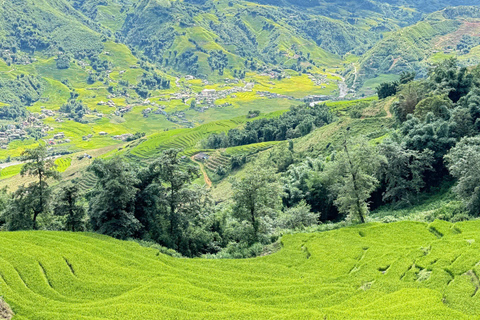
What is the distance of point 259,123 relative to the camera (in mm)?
192500

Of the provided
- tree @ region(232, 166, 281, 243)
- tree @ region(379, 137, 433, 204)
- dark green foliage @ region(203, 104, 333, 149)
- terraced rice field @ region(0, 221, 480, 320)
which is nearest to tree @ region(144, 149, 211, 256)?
tree @ region(232, 166, 281, 243)

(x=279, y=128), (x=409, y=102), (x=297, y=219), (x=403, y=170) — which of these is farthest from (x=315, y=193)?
(x=279, y=128)

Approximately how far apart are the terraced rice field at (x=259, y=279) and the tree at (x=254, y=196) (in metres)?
5.76

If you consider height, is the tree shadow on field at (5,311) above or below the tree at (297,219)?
below

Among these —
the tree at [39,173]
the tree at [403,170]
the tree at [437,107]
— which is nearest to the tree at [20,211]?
the tree at [39,173]

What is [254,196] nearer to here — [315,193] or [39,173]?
[39,173]

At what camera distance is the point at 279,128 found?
180375 mm

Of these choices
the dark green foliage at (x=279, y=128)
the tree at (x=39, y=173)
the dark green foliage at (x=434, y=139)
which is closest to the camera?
the tree at (x=39, y=173)

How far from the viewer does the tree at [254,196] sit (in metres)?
45.9

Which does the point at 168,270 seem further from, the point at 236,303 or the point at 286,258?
the point at 286,258

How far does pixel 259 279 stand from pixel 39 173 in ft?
92.3

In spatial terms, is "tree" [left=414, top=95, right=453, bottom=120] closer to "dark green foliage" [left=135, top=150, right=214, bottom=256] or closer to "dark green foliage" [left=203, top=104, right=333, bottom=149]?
"dark green foliage" [left=135, top=150, right=214, bottom=256]

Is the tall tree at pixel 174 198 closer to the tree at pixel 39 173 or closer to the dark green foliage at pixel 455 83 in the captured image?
the tree at pixel 39 173

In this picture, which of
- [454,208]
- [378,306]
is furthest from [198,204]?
[454,208]
